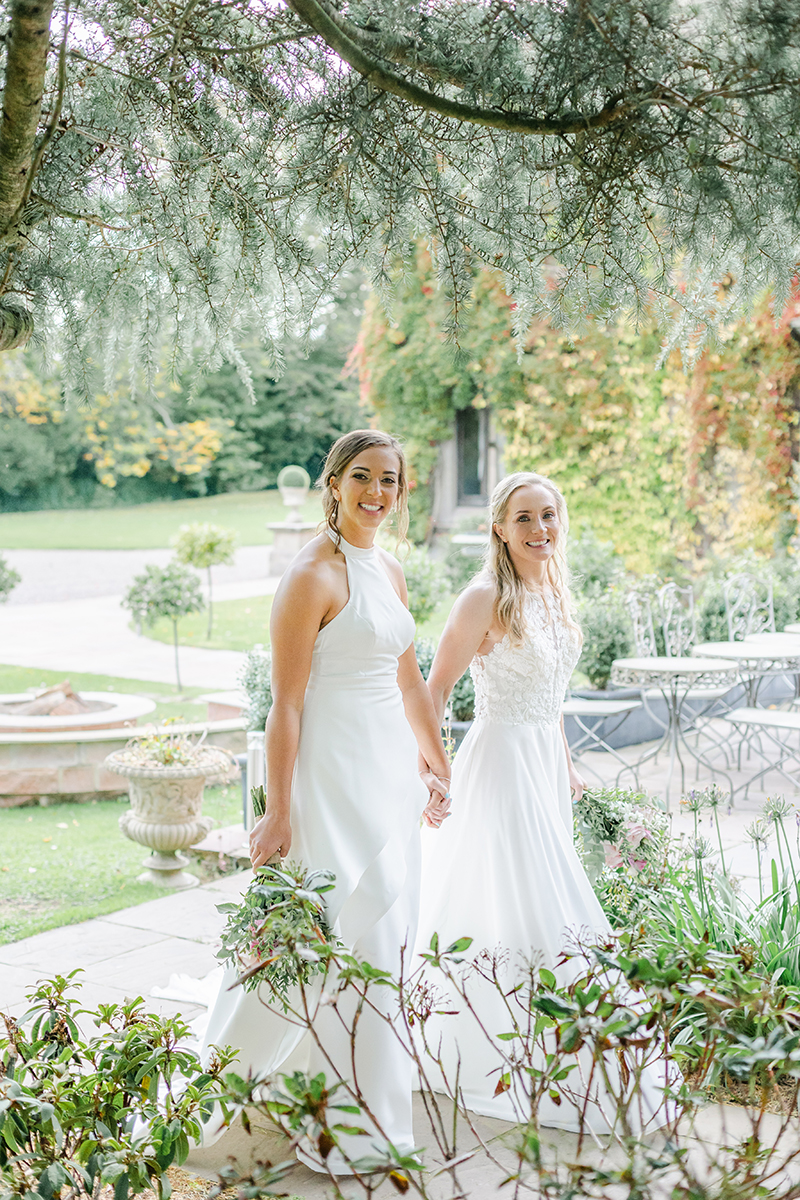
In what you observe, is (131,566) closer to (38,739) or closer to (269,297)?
(38,739)

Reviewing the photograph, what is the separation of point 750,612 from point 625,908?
612cm

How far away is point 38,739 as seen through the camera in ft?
25.0

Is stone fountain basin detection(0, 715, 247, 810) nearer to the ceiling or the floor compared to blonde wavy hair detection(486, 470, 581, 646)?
nearer to the floor

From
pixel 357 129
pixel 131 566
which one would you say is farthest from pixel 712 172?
pixel 131 566

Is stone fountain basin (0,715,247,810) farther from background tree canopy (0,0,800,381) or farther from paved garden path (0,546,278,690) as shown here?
background tree canopy (0,0,800,381)

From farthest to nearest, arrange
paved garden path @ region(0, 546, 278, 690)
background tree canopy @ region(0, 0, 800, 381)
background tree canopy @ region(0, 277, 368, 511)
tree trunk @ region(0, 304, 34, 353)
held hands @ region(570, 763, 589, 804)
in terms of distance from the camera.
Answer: background tree canopy @ region(0, 277, 368, 511) → paved garden path @ region(0, 546, 278, 690) → held hands @ region(570, 763, 589, 804) → tree trunk @ region(0, 304, 34, 353) → background tree canopy @ region(0, 0, 800, 381)

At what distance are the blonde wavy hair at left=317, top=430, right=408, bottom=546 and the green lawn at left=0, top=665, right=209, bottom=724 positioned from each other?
7.52 m

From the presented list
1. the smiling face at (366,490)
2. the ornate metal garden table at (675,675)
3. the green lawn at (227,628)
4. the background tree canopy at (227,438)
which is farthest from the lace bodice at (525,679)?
the background tree canopy at (227,438)

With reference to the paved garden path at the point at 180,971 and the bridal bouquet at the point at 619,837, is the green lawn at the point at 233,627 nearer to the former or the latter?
the paved garden path at the point at 180,971

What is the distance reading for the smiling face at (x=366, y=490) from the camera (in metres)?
3.31

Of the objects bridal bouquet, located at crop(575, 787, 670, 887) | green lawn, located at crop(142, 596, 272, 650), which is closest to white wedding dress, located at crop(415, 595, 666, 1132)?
bridal bouquet, located at crop(575, 787, 670, 887)

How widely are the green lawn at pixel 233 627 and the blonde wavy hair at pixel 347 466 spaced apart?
1119cm

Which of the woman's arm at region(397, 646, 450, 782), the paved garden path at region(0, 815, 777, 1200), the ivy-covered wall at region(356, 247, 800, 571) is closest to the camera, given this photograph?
the paved garden path at region(0, 815, 777, 1200)

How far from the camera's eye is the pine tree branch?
209 cm
